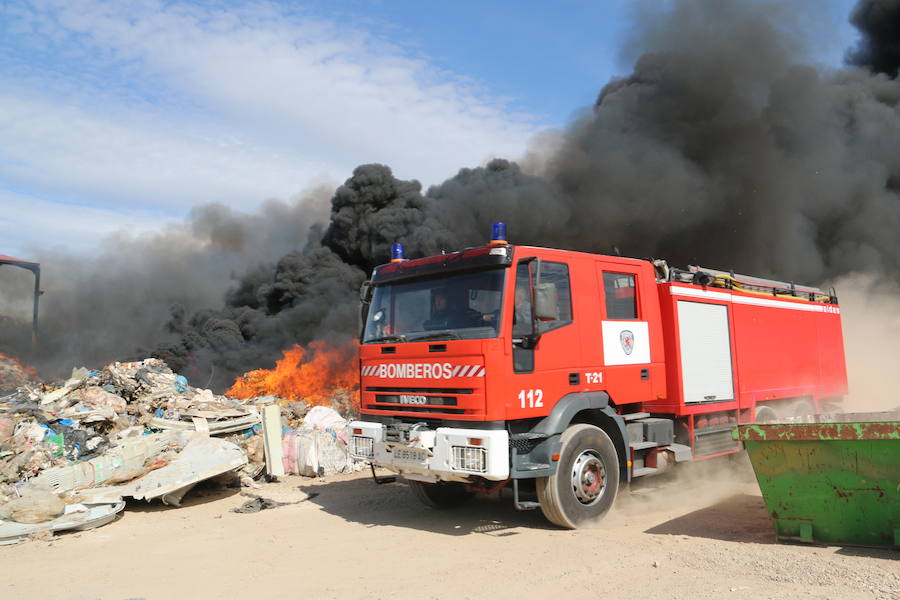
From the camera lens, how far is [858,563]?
4.66m

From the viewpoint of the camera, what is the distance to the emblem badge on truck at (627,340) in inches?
272

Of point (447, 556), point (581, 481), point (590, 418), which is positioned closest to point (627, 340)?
point (590, 418)

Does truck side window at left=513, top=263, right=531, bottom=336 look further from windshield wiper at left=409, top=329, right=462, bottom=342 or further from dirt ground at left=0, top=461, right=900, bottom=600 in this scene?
dirt ground at left=0, top=461, right=900, bottom=600

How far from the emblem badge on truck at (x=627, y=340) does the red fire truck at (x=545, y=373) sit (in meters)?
0.02

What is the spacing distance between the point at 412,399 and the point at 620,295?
2578 mm

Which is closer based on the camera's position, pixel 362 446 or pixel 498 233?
pixel 498 233

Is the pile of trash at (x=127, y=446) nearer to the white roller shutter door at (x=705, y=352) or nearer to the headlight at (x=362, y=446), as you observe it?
the headlight at (x=362, y=446)

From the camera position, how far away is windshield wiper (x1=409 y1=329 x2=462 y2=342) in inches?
237

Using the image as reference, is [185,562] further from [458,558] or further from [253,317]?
[253,317]

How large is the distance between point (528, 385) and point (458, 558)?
64.2 inches

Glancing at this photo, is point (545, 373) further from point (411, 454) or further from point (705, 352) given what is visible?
point (705, 352)

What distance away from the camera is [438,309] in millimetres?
6387

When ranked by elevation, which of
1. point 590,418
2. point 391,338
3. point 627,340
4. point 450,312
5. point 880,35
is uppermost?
point 880,35

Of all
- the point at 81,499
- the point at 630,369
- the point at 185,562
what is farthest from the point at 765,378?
the point at 81,499
